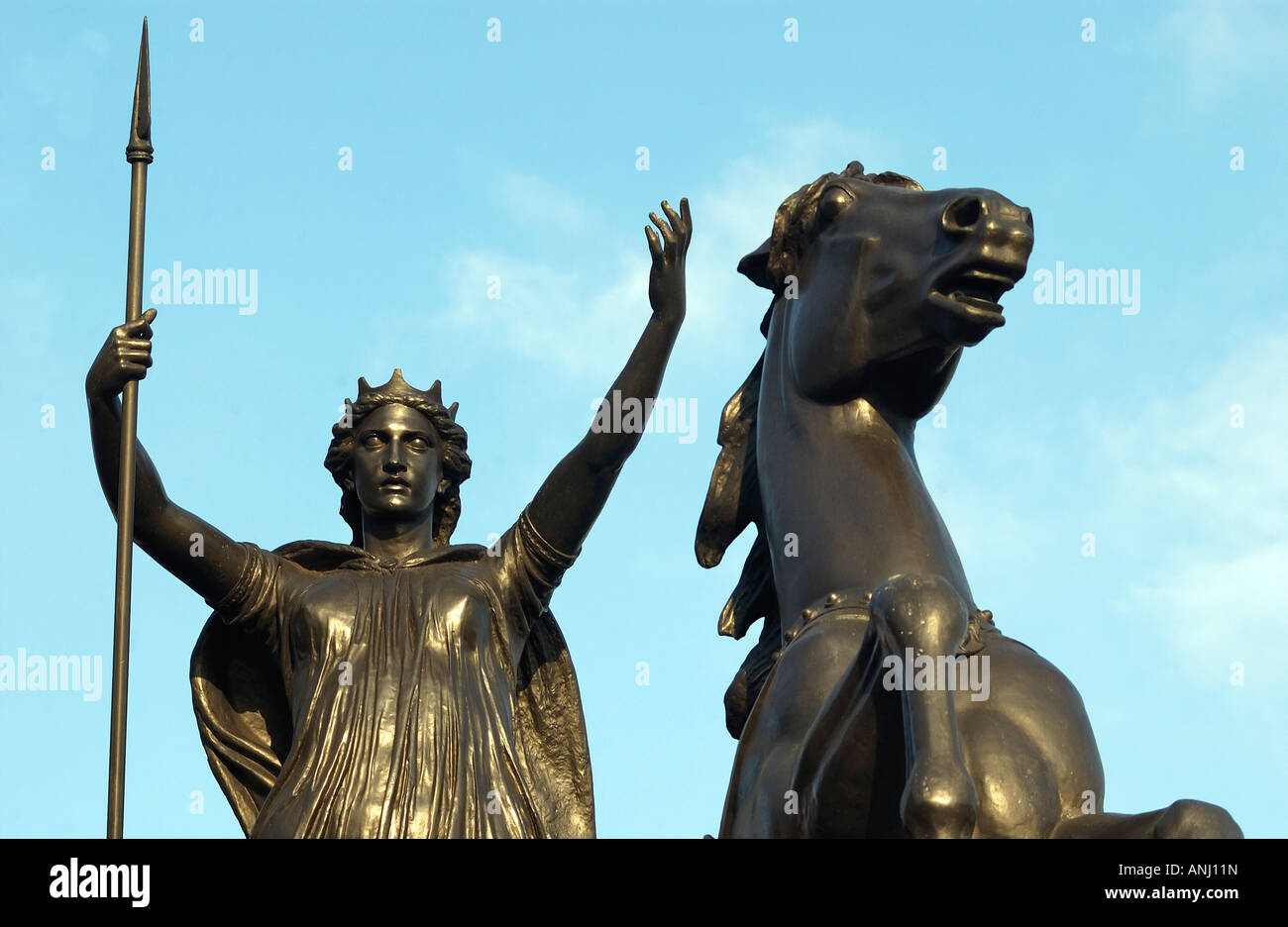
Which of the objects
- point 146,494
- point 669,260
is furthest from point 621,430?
point 146,494

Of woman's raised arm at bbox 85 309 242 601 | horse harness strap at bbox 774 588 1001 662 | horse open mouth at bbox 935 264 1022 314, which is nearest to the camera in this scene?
horse harness strap at bbox 774 588 1001 662

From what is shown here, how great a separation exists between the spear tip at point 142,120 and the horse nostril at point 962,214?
11.9ft

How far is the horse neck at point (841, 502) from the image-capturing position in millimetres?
10453

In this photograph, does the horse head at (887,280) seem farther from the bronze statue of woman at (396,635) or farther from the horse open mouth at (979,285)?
the bronze statue of woman at (396,635)

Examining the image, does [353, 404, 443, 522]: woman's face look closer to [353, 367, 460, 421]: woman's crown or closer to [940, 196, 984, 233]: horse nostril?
[353, 367, 460, 421]: woman's crown

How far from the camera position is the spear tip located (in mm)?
11672

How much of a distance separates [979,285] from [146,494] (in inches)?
173

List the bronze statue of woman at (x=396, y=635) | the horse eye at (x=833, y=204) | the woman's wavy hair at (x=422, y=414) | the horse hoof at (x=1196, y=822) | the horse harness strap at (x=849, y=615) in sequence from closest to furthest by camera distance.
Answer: the horse hoof at (x=1196, y=822), the horse harness strap at (x=849, y=615), the horse eye at (x=833, y=204), the bronze statue of woman at (x=396, y=635), the woman's wavy hair at (x=422, y=414)

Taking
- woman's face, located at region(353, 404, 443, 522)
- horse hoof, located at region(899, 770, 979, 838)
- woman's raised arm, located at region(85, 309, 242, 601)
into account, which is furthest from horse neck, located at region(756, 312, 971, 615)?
woman's raised arm, located at region(85, 309, 242, 601)

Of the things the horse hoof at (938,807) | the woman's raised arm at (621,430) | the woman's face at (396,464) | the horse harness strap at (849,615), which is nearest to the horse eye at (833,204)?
the woman's raised arm at (621,430)

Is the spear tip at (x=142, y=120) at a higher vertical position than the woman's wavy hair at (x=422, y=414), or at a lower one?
higher
